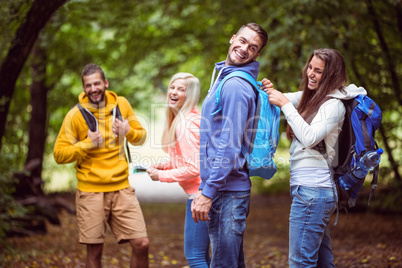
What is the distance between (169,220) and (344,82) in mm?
7687

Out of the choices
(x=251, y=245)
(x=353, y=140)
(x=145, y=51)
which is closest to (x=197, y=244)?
(x=353, y=140)

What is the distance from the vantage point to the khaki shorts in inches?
156

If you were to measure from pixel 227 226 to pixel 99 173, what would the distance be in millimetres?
1594

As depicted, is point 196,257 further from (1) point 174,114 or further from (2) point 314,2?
(2) point 314,2

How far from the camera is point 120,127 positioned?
4039 mm

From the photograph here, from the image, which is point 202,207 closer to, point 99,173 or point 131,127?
point 99,173

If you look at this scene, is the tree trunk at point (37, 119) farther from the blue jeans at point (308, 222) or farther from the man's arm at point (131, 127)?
the blue jeans at point (308, 222)

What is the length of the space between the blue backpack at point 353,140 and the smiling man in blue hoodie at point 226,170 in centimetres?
62

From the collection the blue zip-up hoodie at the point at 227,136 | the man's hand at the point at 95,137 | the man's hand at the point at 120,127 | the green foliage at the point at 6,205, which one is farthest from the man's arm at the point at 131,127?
the green foliage at the point at 6,205

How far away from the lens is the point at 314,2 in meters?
6.41

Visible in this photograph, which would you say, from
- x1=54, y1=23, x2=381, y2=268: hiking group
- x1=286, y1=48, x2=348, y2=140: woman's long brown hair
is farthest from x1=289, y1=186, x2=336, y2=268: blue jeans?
x1=286, y1=48, x2=348, y2=140: woman's long brown hair

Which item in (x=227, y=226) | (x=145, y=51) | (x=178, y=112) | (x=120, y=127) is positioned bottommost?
(x=227, y=226)

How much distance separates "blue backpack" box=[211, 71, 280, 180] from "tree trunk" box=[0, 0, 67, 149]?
9.48 feet

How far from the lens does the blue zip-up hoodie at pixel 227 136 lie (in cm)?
278
